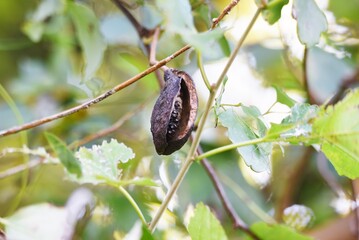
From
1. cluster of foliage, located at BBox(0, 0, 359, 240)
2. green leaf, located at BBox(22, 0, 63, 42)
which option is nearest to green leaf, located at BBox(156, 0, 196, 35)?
cluster of foliage, located at BBox(0, 0, 359, 240)

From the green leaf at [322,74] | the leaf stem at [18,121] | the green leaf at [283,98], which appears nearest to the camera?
the green leaf at [283,98]

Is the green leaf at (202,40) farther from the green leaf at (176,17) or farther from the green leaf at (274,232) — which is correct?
the green leaf at (274,232)

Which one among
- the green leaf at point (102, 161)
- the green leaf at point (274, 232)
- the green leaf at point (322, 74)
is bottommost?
the green leaf at point (322, 74)

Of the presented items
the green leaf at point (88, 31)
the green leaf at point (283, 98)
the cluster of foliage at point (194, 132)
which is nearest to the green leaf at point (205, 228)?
the cluster of foliage at point (194, 132)

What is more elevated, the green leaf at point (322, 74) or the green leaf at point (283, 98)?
the green leaf at point (283, 98)

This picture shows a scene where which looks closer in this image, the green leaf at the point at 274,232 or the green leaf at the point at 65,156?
the green leaf at the point at 65,156

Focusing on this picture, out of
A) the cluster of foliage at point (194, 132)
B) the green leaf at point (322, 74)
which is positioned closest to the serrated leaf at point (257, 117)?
the cluster of foliage at point (194, 132)

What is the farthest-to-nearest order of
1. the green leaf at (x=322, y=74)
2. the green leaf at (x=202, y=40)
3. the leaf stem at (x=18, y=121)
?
the green leaf at (x=322, y=74)
the leaf stem at (x=18, y=121)
the green leaf at (x=202, y=40)
